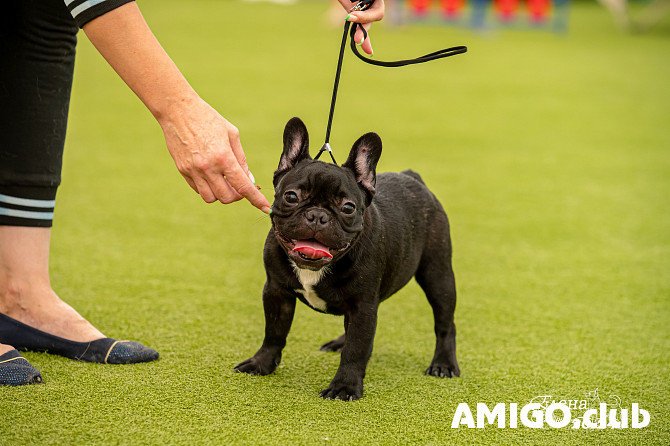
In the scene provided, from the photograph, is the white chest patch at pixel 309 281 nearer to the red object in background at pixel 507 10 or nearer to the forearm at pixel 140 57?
the forearm at pixel 140 57

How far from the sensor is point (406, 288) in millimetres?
3891

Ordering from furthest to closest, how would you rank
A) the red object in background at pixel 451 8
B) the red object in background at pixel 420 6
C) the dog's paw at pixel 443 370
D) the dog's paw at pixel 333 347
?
the red object in background at pixel 420 6 → the red object in background at pixel 451 8 → the dog's paw at pixel 333 347 → the dog's paw at pixel 443 370

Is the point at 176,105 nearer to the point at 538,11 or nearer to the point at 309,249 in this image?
the point at 309,249

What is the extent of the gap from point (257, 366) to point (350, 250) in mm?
515

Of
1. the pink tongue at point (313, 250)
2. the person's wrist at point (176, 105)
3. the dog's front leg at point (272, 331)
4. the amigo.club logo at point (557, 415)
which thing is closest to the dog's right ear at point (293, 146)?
the pink tongue at point (313, 250)

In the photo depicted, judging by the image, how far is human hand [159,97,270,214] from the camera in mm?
1978

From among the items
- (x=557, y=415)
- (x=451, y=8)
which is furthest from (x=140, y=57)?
(x=451, y=8)

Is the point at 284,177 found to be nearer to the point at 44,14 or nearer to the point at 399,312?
the point at 44,14

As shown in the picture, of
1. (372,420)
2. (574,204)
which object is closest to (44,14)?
(372,420)

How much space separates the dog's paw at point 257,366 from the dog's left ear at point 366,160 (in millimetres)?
647

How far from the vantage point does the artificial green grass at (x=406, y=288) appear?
2307mm

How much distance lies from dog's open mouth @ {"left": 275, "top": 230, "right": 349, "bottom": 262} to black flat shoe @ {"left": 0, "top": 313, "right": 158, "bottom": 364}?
710mm

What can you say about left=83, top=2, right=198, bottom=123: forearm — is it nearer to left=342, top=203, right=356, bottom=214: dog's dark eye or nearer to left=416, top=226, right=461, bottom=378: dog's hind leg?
left=342, top=203, right=356, bottom=214: dog's dark eye

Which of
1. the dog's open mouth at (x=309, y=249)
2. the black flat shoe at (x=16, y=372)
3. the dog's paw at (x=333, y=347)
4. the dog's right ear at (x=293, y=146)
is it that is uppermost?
the dog's right ear at (x=293, y=146)
